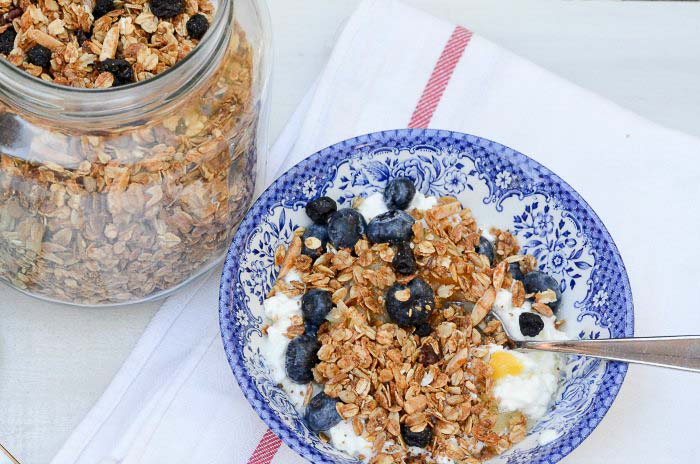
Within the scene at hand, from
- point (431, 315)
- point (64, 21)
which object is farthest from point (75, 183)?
point (431, 315)

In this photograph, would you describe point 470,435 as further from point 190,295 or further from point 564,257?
point 190,295

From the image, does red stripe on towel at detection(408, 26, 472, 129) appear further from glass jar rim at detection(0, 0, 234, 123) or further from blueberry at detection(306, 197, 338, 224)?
glass jar rim at detection(0, 0, 234, 123)

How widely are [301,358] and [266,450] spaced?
→ 15 cm

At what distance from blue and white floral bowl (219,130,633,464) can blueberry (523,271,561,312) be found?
2 centimetres

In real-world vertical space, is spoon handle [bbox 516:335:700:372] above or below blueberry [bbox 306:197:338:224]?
above

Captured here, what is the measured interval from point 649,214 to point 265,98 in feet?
1.68

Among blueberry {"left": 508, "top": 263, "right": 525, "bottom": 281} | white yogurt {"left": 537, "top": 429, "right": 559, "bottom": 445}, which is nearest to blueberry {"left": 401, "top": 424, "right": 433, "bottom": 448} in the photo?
white yogurt {"left": 537, "top": 429, "right": 559, "bottom": 445}

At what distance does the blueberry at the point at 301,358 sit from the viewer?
3.09 ft

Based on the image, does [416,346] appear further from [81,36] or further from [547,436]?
[81,36]

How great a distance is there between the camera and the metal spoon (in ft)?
2.94

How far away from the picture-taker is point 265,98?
40.7 inches

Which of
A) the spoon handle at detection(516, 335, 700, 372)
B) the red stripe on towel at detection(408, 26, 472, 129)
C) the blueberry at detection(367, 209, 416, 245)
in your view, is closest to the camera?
the spoon handle at detection(516, 335, 700, 372)

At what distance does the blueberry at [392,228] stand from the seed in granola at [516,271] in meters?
0.12

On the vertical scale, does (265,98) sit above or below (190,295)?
above
